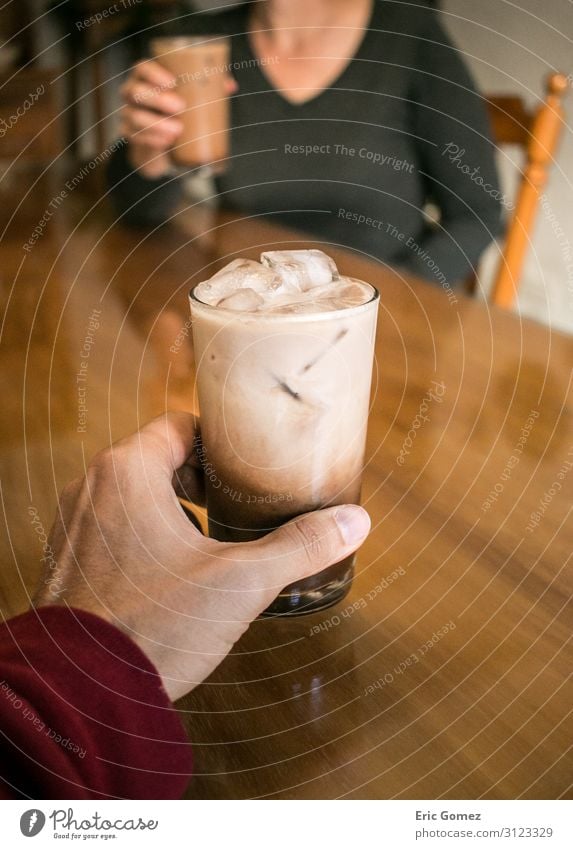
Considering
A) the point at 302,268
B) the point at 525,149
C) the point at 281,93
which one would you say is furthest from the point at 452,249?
the point at 302,268

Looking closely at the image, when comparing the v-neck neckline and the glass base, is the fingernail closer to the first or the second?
the glass base

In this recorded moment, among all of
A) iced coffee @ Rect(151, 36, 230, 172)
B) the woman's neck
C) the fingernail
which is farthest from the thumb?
the woman's neck

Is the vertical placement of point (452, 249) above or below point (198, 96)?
below

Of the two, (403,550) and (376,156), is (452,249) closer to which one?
(376,156)

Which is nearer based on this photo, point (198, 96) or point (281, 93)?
point (198, 96)
